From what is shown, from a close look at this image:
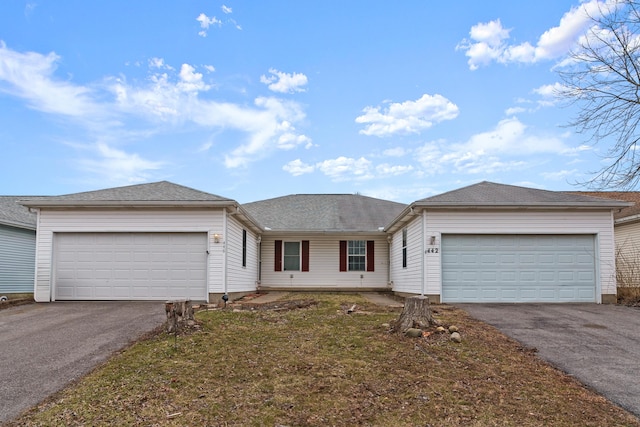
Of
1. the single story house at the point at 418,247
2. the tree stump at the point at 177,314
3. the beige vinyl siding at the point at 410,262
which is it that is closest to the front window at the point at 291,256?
the beige vinyl siding at the point at 410,262

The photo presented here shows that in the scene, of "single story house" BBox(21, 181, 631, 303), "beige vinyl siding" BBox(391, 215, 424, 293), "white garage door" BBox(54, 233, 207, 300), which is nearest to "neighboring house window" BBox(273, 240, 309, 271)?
"beige vinyl siding" BBox(391, 215, 424, 293)

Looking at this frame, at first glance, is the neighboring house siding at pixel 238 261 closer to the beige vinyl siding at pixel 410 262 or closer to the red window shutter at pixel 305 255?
the red window shutter at pixel 305 255

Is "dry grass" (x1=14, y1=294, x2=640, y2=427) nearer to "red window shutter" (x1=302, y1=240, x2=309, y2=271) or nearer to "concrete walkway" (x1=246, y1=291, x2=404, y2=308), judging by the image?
"concrete walkway" (x1=246, y1=291, x2=404, y2=308)

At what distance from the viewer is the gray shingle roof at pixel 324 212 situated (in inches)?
730

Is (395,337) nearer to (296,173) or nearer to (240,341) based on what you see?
(240,341)

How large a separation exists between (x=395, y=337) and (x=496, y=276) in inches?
254

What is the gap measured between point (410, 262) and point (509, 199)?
3486 mm

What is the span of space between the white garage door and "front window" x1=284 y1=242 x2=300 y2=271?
673cm

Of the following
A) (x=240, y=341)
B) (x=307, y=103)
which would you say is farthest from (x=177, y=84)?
(x=240, y=341)

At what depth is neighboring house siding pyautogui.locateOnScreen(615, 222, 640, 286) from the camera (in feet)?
42.5

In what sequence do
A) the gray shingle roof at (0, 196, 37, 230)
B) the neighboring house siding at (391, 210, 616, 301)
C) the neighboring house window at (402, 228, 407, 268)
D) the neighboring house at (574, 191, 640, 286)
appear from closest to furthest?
the neighboring house siding at (391, 210, 616, 301) < the neighboring house at (574, 191, 640, 286) < the neighboring house window at (402, 228, 407, 268) < the gray shingle roof at (0, 196, 37, 230)

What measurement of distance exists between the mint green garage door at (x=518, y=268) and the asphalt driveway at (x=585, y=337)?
527mm

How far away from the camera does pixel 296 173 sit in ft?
78.8

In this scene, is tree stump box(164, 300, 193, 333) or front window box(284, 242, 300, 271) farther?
front window box(284, 242, 300, 271)
